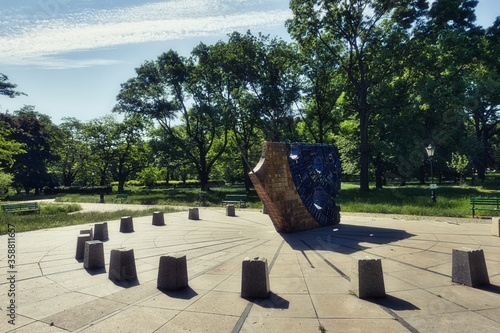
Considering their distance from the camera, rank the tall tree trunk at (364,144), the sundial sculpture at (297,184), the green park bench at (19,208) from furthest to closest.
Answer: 1. the tall tree trunk at (364,144)
2. the green park bench at (19,208)
3. the sundial sculpture at (297,184)

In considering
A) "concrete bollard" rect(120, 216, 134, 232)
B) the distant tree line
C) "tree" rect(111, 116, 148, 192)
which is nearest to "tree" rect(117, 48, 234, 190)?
the distant tree line

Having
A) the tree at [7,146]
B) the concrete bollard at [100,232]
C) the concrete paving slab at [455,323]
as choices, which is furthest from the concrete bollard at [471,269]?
the tree at [7,146]

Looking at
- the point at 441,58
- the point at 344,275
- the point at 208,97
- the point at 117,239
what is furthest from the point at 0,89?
the point at 441,58

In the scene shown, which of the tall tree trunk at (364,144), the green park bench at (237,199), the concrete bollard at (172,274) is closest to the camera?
the concrete bollard at (172,274)

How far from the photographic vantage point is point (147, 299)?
4.88 metres

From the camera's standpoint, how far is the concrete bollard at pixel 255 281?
4805 mm

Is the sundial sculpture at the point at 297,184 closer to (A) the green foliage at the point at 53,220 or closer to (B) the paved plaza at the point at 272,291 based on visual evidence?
(B) the paved plaza at the point at 272,291

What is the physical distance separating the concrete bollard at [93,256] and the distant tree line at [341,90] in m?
11.8

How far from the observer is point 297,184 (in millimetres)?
9875

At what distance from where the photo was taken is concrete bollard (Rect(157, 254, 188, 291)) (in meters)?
5.24

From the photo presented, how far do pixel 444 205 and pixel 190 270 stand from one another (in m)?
15.9

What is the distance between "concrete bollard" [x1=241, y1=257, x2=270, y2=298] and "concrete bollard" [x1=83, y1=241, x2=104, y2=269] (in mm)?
3905

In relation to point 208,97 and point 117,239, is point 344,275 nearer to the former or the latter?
point 117,239

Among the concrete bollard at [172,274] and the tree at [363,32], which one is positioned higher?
the tree at [363,32]
